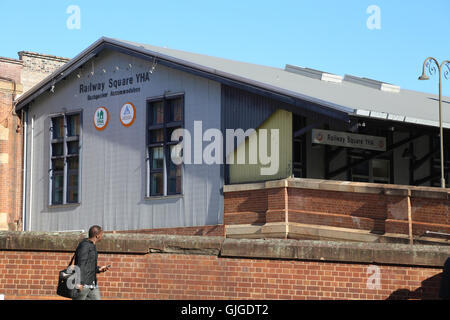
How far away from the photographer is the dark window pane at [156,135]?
27.7 m

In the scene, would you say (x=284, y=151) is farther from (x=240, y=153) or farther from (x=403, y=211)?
(x=403, y=211)

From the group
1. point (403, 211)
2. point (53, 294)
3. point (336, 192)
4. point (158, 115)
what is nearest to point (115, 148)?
point (158, 115)

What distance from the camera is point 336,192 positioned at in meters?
22.3

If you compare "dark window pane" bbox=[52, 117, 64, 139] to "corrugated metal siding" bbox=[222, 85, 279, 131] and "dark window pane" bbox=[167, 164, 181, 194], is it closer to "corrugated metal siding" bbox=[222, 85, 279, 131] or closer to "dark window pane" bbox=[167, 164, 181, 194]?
"dark window pane" bbox=[167, 164, 181, 194]

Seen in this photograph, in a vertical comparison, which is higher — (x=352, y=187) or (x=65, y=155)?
(x=65, y=155)

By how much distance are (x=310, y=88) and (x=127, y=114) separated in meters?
6.18

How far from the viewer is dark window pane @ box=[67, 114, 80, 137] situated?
3045cm

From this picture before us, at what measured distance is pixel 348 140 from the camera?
27266 mm

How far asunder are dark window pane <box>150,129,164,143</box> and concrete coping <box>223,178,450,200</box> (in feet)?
11.7

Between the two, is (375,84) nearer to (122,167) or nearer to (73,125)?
(122,167)

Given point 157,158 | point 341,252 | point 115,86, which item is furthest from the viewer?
point 115,86

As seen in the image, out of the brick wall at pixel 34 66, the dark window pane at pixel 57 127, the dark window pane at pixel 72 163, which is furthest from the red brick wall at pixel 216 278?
the brick wall at pixel 34 66

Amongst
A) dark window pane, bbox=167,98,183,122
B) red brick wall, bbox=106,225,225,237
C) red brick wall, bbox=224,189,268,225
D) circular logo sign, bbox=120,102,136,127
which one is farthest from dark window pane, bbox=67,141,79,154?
red brick wall, bbox=224,189,268,225

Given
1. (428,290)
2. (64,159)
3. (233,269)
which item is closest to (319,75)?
(64,159)
